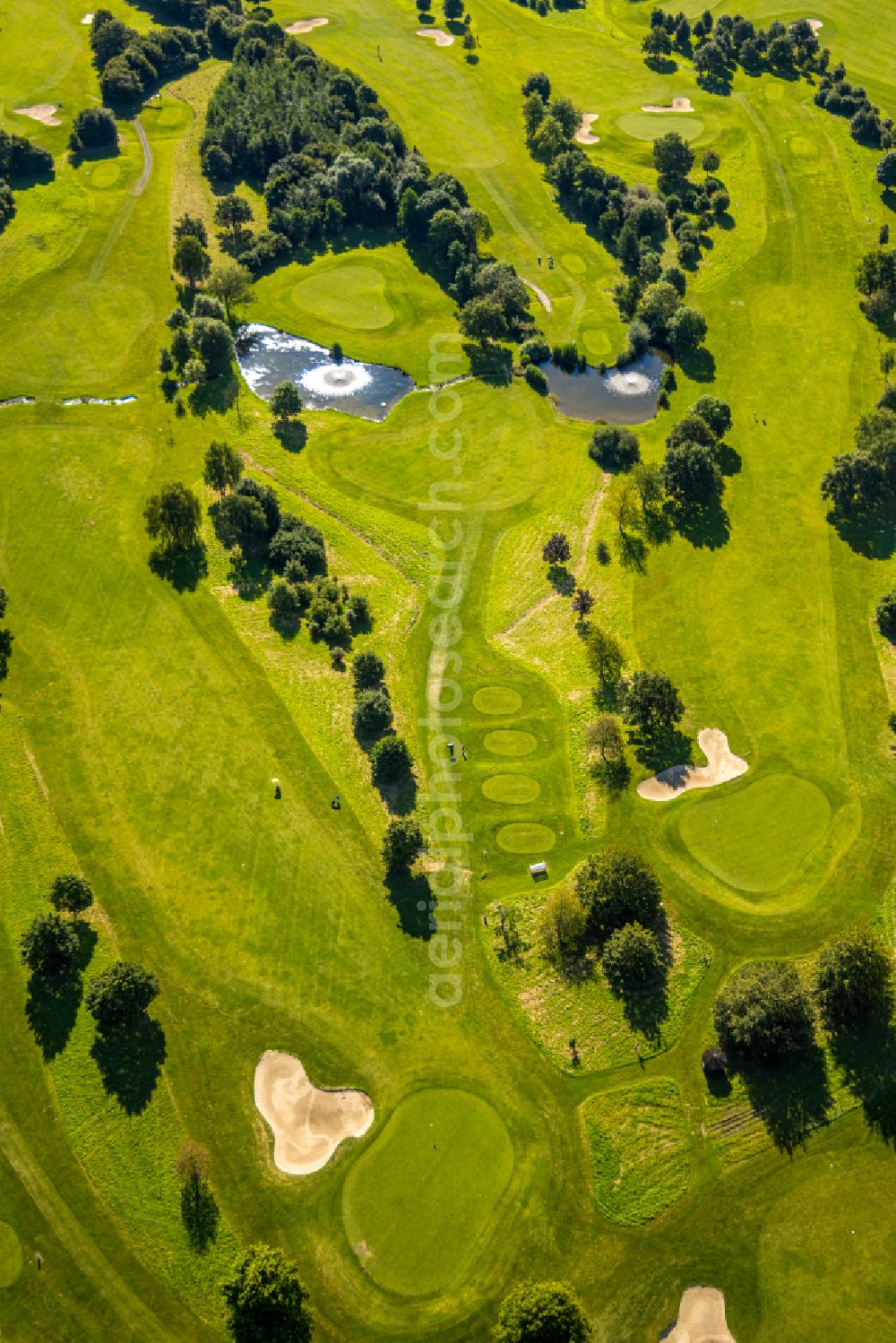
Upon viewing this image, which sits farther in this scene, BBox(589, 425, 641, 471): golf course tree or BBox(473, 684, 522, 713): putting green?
BBox(589, 425, 641, 471): golf course tree

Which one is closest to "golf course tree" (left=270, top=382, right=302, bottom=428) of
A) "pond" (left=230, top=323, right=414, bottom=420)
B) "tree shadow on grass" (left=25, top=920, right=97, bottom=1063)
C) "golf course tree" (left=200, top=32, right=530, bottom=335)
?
"pond" (left=230, top=323, right=414, bottom=420)

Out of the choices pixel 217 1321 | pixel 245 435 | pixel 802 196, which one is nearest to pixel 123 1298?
pixel 217 1321

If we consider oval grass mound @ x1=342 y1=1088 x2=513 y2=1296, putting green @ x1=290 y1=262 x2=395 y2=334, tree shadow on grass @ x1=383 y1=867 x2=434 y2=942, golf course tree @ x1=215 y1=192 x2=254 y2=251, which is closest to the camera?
oval grass mound @ x1=342 y1=1088 x2=513 y2=1296

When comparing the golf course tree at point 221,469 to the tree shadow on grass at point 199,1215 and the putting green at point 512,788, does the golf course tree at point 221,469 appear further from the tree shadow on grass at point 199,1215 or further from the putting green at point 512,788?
the tree shadow on grass at point 199,1215

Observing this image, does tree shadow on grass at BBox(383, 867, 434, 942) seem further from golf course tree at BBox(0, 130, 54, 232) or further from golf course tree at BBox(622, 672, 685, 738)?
golf course tree at BBox(0, 130, 54, 232)

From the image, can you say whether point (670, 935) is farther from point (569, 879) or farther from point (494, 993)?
point (494, 993)

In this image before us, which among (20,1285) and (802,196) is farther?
(802,196)

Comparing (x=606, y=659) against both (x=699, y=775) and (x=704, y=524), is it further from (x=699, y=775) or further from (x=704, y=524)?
(x=704, y=524)
